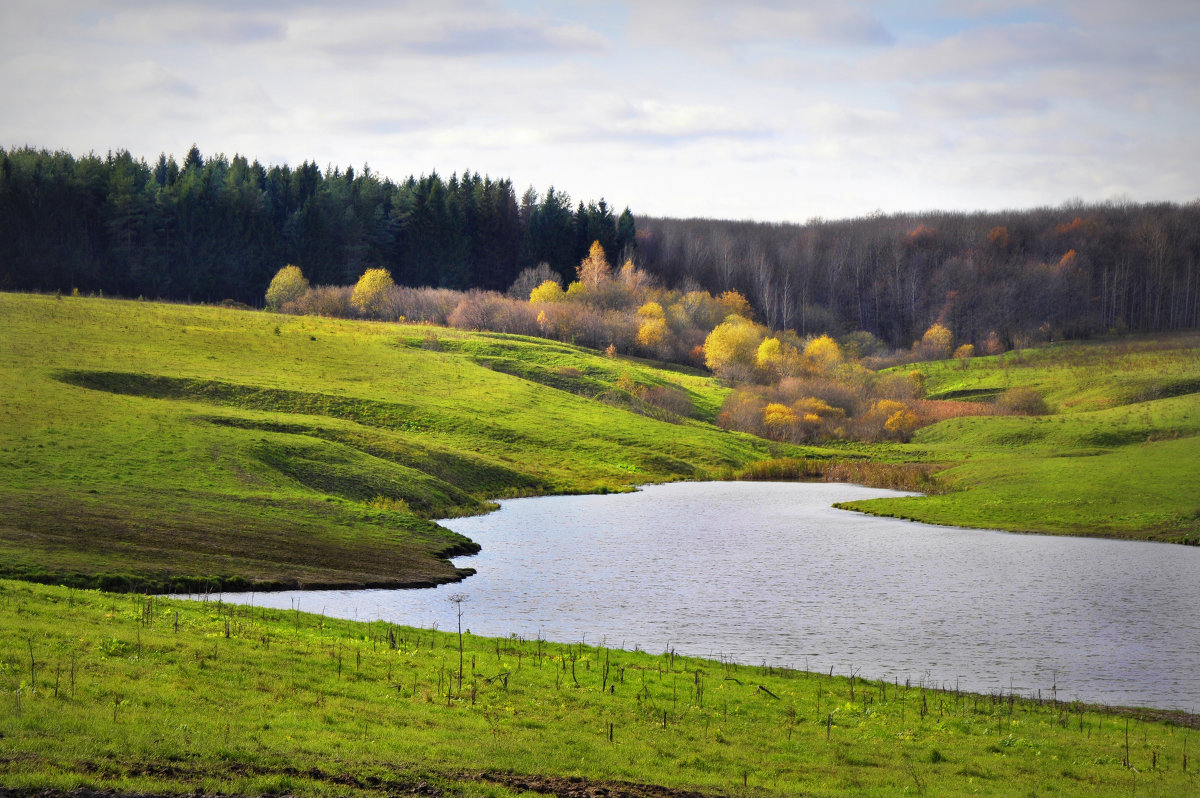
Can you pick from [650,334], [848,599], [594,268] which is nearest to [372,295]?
[650,334]

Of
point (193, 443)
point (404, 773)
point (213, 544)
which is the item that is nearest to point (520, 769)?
point (404, 773)

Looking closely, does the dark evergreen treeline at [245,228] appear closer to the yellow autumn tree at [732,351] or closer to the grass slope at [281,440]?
the grass slope at [281,440]

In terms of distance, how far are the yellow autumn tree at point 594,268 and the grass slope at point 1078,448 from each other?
196 feet

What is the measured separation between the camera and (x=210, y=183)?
156 metres

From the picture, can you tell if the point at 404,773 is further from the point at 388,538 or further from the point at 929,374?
the point at 929,374

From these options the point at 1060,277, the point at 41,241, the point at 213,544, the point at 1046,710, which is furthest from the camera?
the point at 1060,277

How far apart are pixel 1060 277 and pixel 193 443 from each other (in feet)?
603

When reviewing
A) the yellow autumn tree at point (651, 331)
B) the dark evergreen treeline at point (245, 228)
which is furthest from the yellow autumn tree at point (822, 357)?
the dark evergreen treeline at point (245, 228)

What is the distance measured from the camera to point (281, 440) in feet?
208

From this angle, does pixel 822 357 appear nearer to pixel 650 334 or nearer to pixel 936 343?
pixel 650 334

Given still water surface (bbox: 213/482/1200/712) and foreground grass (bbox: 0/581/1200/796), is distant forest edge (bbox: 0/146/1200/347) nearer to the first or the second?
still water surface (bbox: 213/482/1200/712)

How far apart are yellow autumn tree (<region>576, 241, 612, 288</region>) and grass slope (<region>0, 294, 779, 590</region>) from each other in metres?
47.9

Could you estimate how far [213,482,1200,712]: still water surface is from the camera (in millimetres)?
31406

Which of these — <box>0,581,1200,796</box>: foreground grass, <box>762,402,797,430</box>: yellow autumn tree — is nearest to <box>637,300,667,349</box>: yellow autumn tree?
<box>762,402,797,430</box>: yellow autumn tree
